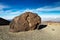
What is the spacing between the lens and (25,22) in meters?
14.9

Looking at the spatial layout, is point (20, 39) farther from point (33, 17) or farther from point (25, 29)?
point (33, 17)

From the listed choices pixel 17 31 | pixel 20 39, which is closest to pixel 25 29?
pixel 17 31

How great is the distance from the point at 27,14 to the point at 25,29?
5.22 feet

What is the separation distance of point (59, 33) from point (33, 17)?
3056 mm

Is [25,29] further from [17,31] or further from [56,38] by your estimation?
[56,38]

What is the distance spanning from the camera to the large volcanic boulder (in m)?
14.8

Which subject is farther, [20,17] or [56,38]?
[20,17]

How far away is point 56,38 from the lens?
40.6 feet

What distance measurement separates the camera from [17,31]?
1471 cm

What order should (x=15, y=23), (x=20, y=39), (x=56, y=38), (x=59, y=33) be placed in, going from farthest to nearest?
(x=15, y=23) → (x=59, y=33) → (x=56, y=38) → (x=20, y=39)

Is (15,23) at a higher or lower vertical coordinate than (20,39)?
higher

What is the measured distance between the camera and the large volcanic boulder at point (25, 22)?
1483cm

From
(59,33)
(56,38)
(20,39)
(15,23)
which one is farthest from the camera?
(15,23)

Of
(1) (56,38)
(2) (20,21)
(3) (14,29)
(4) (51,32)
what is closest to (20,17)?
(2) (20,21)
